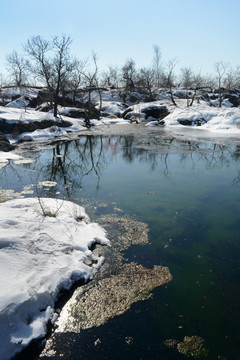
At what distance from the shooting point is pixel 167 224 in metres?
6.49

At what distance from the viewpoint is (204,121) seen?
100 ft

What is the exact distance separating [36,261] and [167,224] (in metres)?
3.58

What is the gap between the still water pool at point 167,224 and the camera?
3.35m

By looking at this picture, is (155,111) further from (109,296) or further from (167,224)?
(109,296)

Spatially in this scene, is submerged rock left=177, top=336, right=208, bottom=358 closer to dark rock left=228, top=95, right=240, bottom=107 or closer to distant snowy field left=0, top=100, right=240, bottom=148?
distant snowy field left=0, top=100, right=240, bottom=148

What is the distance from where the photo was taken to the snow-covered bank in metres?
3.27

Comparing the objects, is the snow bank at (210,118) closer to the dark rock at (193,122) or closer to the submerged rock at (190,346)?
the dark rock at (193,122)

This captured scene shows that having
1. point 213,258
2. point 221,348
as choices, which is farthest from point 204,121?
point 221,348

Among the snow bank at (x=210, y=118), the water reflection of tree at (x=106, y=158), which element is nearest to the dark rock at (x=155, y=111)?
the snow bank at (x=210, y=118)

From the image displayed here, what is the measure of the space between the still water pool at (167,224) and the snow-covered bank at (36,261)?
2.01 feet

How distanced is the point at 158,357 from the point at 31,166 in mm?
11033

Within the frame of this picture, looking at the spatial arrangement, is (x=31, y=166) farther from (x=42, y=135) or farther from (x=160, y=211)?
(x=42, y=135)

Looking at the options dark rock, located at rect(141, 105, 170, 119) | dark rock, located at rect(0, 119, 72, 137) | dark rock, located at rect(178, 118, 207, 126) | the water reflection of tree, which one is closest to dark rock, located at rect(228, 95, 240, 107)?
dark rock, located at rect(141, 105, 170, 119)

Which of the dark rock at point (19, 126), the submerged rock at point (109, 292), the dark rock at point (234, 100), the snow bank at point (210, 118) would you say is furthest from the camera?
the dark rock at point (234, 100)
